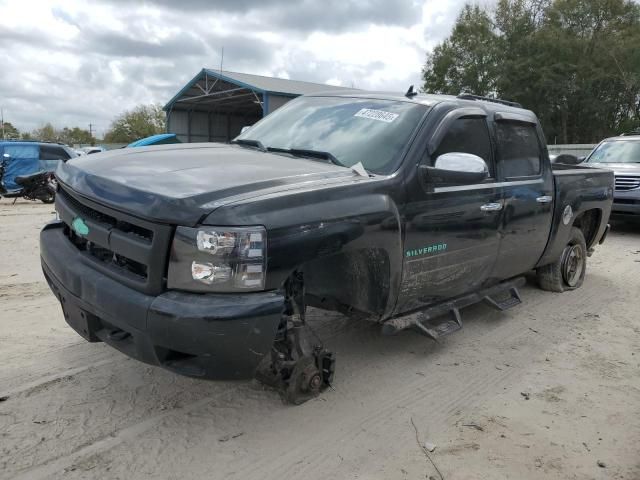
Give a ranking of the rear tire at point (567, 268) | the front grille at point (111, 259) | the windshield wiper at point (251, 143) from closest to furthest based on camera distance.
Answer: the front grille at point (111, 259)
the windshield wiper at point (251, 143)
the rear tire at point (567, 268)

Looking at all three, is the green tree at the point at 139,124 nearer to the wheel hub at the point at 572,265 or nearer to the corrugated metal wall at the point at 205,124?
the corrugated metal wall at the point at 205,124

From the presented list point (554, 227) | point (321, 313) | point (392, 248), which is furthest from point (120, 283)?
point (554, 227)

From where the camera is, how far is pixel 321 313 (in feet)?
16.3

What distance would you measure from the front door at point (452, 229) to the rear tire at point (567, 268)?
6.15 feet

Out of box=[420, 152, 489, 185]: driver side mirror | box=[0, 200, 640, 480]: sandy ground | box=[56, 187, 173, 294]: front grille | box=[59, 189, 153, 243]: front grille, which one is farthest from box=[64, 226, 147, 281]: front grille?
box=[420, 152, 489, 185]: driver side mirror

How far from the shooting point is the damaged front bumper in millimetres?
2479

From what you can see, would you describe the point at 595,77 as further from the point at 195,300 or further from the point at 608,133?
the point at 195,300

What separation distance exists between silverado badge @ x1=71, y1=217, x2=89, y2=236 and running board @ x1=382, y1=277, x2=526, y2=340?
190cm

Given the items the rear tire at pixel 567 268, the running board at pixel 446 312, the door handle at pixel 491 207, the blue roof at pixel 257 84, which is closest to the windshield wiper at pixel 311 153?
the running board at pixel 446 312

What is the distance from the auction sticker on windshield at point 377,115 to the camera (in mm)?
3840

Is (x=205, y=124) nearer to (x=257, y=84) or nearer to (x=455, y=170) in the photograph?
(x=257, y=84)

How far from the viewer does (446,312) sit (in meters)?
4.09

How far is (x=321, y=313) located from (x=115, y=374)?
193 centimetres

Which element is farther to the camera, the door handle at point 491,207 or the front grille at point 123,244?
the door handle at point 491,207
